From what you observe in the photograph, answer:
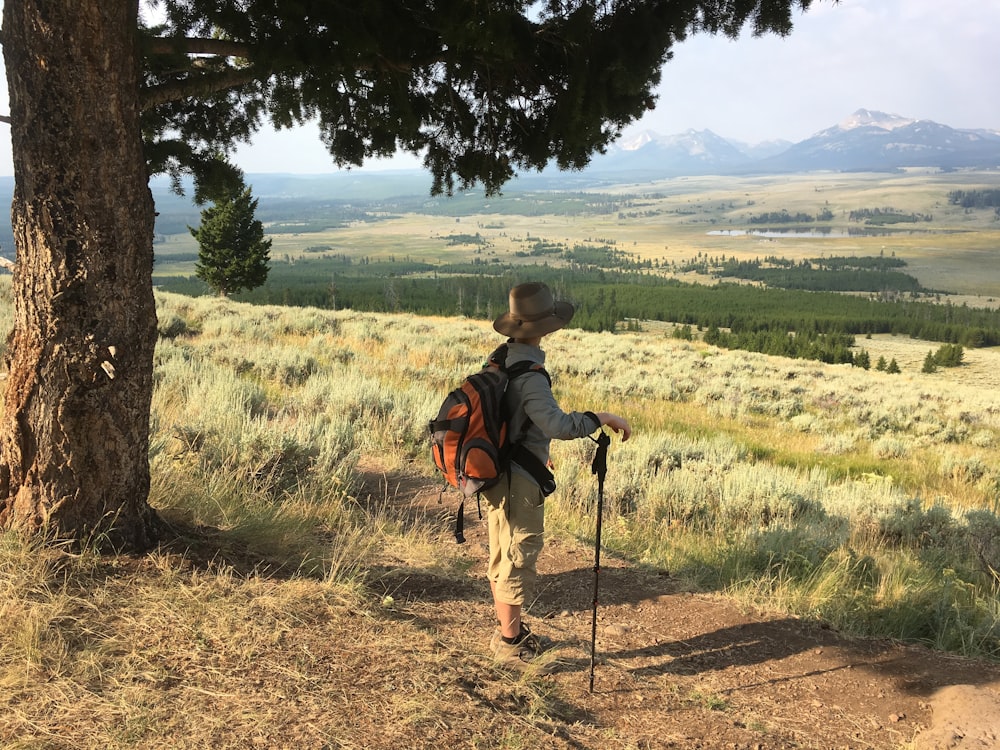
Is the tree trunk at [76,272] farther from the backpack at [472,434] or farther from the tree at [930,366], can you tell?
the tree at [930,366]

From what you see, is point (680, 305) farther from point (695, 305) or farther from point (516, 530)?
point (516, 530)

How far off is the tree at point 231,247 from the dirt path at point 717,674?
35.0m

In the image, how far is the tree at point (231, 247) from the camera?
3562 cm

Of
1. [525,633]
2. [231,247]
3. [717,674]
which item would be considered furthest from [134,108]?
[231,247]

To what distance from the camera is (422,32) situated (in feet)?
11.9

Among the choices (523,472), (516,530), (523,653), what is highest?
(523,472)

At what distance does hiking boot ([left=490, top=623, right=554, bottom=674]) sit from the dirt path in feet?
0.33

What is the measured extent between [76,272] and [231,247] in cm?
3637

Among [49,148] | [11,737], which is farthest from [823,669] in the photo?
[49,148]

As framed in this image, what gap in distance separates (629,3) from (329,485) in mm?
4009

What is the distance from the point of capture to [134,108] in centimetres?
309

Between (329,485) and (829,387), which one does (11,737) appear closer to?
(329,485)

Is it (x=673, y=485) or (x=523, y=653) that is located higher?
(x=523, y=653)

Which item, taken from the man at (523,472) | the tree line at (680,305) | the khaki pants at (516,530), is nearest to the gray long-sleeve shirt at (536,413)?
the man at (523,472)
